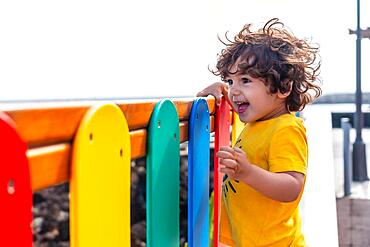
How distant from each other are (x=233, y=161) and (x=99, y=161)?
46cm

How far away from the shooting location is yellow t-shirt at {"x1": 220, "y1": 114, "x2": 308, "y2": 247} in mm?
1403

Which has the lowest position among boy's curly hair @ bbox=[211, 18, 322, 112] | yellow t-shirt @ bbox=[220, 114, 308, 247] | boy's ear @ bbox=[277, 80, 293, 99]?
yellow t-shirt @ bbox=[220, 114, 308, 247]

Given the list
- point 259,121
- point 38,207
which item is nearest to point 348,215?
point 259,121

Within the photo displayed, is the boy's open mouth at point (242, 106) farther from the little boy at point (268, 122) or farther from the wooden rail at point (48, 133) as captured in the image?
the wooden rail at point (48, 133)

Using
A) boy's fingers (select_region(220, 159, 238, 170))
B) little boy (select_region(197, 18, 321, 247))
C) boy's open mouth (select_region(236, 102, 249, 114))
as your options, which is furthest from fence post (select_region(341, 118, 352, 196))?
boy's fingers (select_region(220, 159, 238, 170))

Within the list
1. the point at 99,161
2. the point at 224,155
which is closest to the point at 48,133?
the point at 99,161

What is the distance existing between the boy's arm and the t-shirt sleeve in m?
0.02

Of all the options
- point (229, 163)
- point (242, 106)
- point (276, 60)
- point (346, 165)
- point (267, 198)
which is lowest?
point (346, 165)

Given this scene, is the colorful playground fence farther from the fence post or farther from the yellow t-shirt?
the fence post

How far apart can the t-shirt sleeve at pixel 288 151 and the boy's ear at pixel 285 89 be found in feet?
0.35

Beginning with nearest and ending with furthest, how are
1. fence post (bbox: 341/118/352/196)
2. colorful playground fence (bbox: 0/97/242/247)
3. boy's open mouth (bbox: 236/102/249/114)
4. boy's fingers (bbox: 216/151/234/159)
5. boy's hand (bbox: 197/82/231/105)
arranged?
1. colorful playground fence (bbox: 0/97/242/247)
2. boy's fingers (bbox: 216/151/234/159)
3. boy's open mouth (bbox: 236/102/249/114)
4. boy's hand (bbox: 197/82/231/105)
5. fence post (bbox: 341/118/352/196)

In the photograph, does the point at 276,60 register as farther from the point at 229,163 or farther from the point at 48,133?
the point at 48,133

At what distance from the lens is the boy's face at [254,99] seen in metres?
1.50

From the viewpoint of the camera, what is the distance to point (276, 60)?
1495mm
